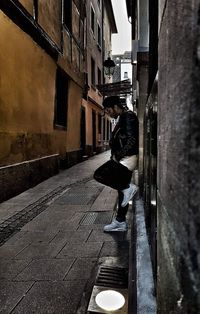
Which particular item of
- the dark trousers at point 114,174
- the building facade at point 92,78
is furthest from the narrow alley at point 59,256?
the building facade at point 92,78

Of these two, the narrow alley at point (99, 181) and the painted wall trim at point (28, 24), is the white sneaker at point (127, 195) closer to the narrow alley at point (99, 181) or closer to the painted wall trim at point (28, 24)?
the narrow alley at point (99, 181)

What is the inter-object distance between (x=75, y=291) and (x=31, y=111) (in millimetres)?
6306

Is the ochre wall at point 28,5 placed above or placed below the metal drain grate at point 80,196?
above

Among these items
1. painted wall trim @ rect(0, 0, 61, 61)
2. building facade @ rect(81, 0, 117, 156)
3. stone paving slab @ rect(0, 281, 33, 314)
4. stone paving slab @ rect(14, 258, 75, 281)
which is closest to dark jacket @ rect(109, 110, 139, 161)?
stone paving slab @ rect(14, 258, 75, 281)

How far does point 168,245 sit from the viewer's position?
122cm

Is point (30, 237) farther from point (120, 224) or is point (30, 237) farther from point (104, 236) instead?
point (120, 224)

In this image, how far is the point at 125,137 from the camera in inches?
176

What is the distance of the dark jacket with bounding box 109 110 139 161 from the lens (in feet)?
14.5

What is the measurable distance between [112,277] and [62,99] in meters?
10.5

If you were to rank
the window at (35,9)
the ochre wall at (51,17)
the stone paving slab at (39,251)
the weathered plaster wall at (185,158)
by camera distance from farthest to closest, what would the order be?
the ochre wall at (51,17), the window at (35,9), the stone paving slab at (39,251), the weathered plaster wall at (185,158)

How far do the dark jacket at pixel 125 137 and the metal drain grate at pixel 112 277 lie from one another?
63.5 inches

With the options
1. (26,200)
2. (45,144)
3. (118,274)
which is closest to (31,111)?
(45,144)

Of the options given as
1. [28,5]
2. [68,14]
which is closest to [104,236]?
[28,5]

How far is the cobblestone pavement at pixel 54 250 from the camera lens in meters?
2.74
